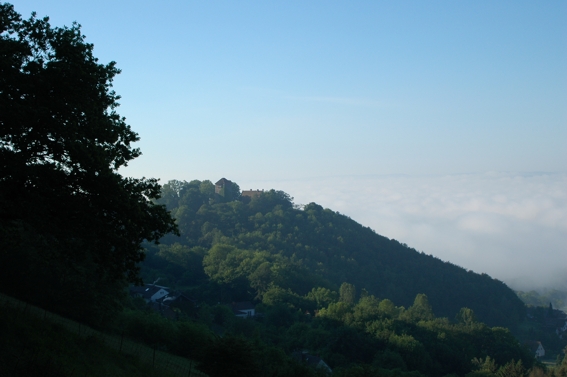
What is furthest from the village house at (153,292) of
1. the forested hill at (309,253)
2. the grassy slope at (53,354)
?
the grassy slope at (53,354)

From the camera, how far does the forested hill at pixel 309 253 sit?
93.6 metres

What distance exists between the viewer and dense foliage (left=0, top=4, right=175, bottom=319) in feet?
35.7

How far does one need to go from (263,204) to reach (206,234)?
25.9m

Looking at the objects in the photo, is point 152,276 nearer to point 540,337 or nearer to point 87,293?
point 87,293

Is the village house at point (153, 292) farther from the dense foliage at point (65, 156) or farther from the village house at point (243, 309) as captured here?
the dense foliage at point (65, 156)

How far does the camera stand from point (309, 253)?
123000 millimetres

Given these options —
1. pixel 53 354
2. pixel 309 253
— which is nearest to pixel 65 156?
pixel 53 354

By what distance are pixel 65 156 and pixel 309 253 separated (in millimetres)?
113259

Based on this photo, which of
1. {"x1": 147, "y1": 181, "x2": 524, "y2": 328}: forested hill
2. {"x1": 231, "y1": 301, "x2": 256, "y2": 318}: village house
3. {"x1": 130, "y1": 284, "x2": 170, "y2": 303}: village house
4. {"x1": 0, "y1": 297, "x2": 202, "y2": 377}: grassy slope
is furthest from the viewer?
{"x1": 147, "y1": 181, "x2": 524, "y2": 328}: forested hill

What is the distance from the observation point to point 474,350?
59312 mm

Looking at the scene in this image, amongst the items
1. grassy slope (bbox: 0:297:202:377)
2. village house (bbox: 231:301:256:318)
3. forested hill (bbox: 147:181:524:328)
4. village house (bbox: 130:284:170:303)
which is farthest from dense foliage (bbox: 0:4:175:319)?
forested hill (bbox: 147:181:524:328)

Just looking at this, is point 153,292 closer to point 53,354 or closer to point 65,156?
point 53,354

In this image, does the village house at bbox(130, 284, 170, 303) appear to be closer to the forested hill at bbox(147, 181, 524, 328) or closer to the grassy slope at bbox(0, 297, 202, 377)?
the forested hill at bbox(147, 181, 524, 328)

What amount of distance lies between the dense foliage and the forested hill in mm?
74714
